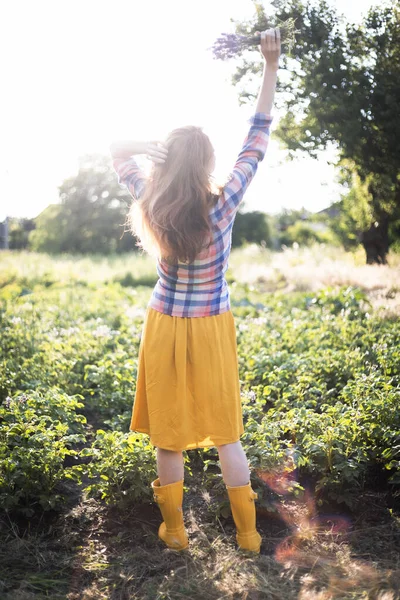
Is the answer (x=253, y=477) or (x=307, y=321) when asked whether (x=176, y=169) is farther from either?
(x=307, y=321)

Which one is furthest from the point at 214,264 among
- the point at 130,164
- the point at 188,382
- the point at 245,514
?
the point at 245,514

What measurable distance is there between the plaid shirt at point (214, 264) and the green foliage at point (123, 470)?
2.93 feet

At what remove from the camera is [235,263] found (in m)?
14.5

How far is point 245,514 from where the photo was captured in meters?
2.49

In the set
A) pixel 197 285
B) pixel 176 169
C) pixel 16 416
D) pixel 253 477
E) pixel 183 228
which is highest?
pixel 176 169

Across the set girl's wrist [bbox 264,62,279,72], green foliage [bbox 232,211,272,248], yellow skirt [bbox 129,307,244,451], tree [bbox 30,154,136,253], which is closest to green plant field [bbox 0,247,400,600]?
yellow skirt [bbox 129,307,244,451]

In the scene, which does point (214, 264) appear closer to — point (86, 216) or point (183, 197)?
point (183, 197)

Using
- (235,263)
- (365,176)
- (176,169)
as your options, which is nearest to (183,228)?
(176,169)

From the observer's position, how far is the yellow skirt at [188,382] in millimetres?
2445

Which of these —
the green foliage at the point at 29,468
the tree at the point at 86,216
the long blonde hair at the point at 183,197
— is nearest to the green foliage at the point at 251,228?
the tree at the point at 86,216

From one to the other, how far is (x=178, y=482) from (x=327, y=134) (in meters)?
4.19

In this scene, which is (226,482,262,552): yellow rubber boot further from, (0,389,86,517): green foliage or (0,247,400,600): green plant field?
(0,389,86,517): green foliage

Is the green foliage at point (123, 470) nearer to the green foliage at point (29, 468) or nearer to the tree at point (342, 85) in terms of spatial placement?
the green foliage at point (29, 468)

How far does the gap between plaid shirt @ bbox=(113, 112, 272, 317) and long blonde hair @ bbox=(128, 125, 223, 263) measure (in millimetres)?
56
